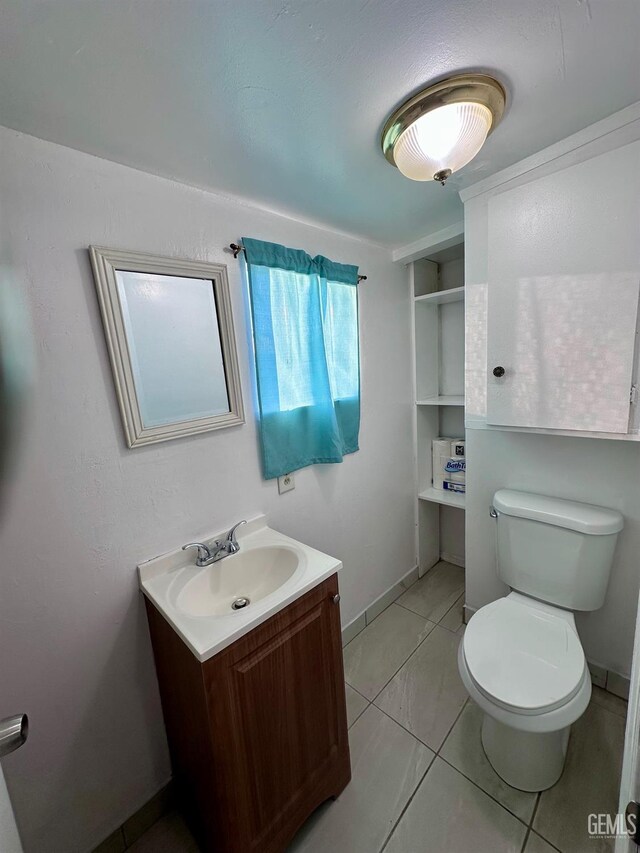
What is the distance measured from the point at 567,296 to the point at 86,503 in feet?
5.80

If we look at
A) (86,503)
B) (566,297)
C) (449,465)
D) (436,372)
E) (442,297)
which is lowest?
(449,465)

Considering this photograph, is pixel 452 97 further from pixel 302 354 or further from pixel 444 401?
pixel 444 401

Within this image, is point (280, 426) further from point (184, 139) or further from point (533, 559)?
point (533, 559)

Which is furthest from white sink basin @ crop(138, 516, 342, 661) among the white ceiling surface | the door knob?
the white ceiling surface

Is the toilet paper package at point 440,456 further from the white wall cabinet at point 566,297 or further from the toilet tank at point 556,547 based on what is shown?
the white wall cabinet at point 566,297

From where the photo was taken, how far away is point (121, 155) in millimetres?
976

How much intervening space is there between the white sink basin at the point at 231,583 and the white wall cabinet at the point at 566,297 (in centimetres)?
103

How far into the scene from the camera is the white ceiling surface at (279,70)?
0.64m

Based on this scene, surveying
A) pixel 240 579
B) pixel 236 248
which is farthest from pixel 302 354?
pixel 240 579

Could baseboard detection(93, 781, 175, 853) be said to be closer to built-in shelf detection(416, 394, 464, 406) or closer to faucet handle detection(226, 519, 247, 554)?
faucet handle detection(226, 519, 247, 554)

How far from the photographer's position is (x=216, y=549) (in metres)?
1.23

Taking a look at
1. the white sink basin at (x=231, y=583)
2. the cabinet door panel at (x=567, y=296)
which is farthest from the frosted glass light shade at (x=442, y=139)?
the white sink basin at (x=231, y=583)

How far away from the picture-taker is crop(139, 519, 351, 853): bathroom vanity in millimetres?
872

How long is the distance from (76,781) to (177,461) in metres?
1.01
